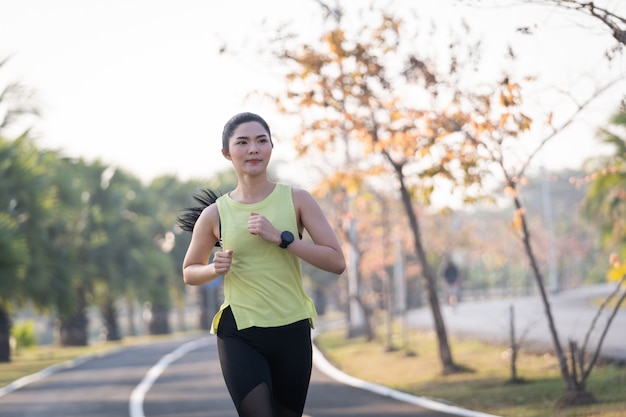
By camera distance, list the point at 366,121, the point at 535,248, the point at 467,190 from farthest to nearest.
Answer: the point at 535,248 → the point at 366,121 → the point at 467,190

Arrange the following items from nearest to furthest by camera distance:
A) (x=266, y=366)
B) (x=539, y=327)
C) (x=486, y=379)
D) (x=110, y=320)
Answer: (x=266, y=366)
(x=486, y=379)
(x=539, y=327)
(x=110, y=320)

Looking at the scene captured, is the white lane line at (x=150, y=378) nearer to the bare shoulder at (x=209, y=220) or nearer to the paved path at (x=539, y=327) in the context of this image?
the paved path at (x=539, y=327)

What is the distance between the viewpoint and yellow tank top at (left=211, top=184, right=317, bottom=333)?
5.38 meters

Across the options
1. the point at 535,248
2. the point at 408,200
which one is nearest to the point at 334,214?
the point at 408,200

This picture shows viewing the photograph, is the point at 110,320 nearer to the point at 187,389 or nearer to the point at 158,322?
the point at 158,322

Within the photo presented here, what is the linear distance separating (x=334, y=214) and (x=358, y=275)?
4707mm

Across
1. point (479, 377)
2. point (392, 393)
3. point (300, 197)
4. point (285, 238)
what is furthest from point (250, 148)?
point (479, 377)

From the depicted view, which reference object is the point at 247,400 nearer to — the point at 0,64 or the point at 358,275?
the point at 0,64

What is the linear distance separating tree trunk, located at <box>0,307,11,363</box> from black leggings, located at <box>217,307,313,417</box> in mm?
26983

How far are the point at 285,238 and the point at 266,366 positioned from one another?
0.59 m

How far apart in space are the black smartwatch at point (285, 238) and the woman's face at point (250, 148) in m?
0.35

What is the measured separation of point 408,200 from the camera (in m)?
17.6

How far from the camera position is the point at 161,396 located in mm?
16672

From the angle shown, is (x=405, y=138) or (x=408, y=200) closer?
(x=405, y=138)
